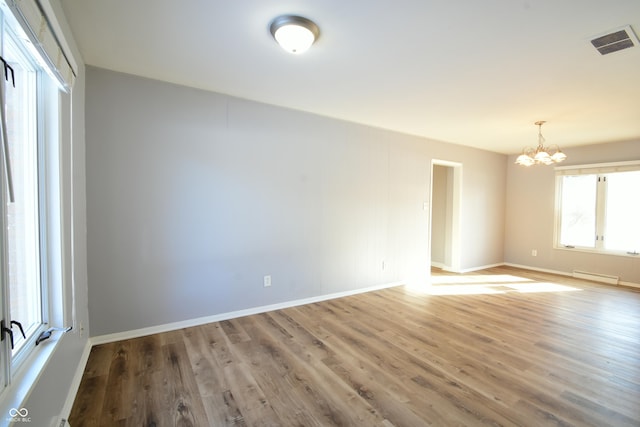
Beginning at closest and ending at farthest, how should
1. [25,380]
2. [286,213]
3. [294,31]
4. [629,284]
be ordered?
1. [25,380]
2. [294,31]
3. [286,213]
4. [629,284]

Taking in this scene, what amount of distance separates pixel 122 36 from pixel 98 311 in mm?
2307

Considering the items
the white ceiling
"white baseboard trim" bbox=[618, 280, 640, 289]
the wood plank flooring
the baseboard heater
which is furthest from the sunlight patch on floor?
the white ceiling

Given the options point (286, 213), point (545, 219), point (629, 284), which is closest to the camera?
point (286, 213)

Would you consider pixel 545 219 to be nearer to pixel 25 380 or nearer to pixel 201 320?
pixel 201 320

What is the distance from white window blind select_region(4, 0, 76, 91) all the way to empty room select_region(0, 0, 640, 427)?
0.04 ft

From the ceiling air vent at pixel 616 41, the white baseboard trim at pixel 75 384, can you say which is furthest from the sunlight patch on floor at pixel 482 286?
the white baseboard trim at pixel 75 384

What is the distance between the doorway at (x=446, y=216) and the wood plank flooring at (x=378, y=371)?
2.26 meters

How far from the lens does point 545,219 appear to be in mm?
5910

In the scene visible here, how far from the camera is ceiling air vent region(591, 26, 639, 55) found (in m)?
1.94

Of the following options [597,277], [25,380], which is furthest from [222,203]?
[597,277]

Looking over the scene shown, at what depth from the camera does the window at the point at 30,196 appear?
138 centimetres

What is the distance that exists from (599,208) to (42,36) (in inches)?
295

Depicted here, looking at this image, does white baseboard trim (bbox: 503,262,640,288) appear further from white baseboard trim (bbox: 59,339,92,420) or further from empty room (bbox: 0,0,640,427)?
white baseboard trim (bbox: 59,339,92,420)

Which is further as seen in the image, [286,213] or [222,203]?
[286,213]
